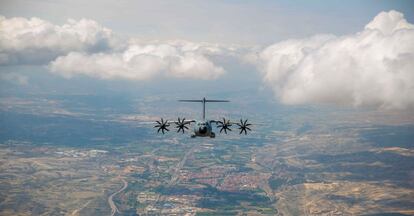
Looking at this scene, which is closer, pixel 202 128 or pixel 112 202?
pixel 202 128

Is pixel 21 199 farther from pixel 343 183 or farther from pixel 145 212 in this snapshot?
pixel 343 183

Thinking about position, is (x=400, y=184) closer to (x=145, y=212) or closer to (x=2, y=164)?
(x=145, y=212)

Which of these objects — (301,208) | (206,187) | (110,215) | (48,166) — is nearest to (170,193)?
(206,187)

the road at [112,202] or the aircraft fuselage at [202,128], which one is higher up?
the aircraft fuselage at [202,128]

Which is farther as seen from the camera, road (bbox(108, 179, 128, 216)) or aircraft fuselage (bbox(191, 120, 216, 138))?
road (bbox(108, 179, 128, 216))

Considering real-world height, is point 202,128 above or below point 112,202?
above

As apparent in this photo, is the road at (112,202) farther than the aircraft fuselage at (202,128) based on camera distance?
Yes

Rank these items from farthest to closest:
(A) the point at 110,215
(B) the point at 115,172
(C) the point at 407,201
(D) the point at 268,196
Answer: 1. (B) the point at 115,172
2. (D) the point at 268,196
3. (C) the point at 407,201
4. (A) the point at 110,215

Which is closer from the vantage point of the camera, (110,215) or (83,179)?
(110,215)

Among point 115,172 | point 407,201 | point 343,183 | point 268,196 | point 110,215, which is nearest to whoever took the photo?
point 110,215

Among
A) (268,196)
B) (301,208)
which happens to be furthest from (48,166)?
(301,208)

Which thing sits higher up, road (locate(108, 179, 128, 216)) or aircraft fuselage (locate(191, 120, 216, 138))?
aircraft fuselage (locate(191, 120, 216, 138))
